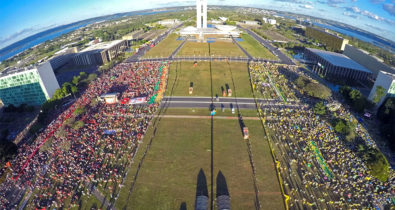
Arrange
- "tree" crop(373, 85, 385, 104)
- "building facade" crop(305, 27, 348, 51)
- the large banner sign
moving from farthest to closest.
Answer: "building facade" crop(305, 27, 348, 51) → the large banner sign → "tree" crop(373, 85, 385, 104)

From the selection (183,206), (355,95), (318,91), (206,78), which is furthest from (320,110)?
(183,206)

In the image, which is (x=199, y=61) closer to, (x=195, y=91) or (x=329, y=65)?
(x=195, y=91)

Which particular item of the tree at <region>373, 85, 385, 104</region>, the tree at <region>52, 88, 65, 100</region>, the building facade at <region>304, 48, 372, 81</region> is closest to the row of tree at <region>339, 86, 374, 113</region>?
the tree at <region>373, 85, 385, 104</region>

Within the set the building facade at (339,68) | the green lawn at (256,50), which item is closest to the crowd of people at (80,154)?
the green lawn at (256,50)

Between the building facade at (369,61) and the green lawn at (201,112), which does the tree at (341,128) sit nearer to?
the green lawn at (201,112)

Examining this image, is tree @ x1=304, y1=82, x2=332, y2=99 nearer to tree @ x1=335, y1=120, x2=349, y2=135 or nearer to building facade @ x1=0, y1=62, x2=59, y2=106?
tree @ x1=335, y1=120, x2=349, y2=135

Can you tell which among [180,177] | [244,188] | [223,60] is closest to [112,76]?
[223,60]

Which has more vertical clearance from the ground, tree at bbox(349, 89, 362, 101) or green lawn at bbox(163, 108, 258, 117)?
tree at bbox(349, 89, 362, 101)
